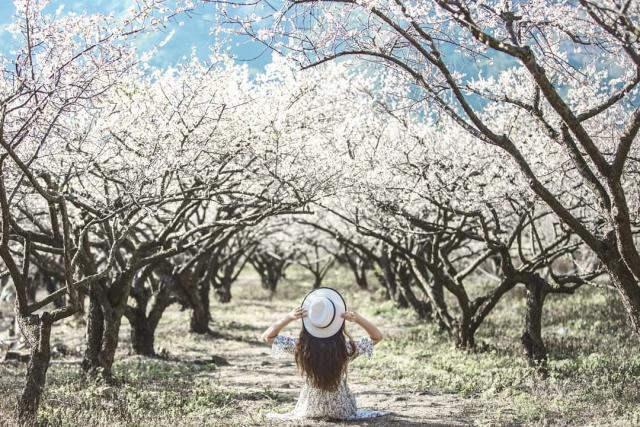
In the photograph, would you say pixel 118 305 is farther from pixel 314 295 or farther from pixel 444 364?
pixel 444 364

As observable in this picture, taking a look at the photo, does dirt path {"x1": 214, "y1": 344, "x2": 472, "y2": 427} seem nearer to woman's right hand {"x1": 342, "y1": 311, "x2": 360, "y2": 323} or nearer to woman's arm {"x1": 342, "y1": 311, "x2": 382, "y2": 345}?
woman's arm {"x1": 342, "y1": 311, "x2": 382, "y2": 345}

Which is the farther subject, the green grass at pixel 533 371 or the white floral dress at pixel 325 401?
the green grass at pixel 533 371

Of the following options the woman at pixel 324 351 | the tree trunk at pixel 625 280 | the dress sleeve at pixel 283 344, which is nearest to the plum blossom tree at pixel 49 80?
the dress sleeve at pixel 283 344

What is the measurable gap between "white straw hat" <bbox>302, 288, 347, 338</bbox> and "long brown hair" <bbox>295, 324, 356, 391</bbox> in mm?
81

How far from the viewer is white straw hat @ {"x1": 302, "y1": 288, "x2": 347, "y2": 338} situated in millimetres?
7859

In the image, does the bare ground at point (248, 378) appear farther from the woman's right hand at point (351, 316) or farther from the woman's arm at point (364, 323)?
the woman's right hand at point (351, 316)

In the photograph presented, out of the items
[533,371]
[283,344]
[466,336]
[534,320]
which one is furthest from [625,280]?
[466,336]

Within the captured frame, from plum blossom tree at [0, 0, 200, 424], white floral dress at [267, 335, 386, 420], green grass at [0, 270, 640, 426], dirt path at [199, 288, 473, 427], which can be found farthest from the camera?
dirt path at [199, 288, 473, 427]

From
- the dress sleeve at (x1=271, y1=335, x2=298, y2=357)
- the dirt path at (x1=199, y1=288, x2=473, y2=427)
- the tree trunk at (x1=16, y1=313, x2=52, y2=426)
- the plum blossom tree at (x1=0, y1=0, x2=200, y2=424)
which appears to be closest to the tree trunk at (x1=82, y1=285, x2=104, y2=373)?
the dirt path at (x1=199, y1=288, x2=473, y2=427)

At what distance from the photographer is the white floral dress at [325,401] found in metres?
8.16

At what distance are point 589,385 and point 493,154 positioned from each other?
4265 mm

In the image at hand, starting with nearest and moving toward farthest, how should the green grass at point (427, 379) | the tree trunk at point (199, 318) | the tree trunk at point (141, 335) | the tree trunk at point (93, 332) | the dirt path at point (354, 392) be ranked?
the green grass at point (427, 379), the dirt path at point (354, 392), the tree trunk at point (93, 332), the tree trunk at point (141, 335), the tree trunk at point (199, 318)

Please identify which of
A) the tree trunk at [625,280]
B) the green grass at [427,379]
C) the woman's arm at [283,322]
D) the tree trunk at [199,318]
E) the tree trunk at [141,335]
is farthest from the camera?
the tree trunk at [199,318]

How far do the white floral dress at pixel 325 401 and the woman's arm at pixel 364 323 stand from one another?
0.22 m
